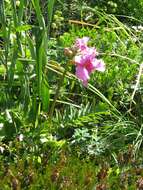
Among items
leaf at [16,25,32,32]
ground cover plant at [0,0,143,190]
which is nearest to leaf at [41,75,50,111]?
ground cover plant at [0,0,143,190]

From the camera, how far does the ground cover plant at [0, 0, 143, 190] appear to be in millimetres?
2566

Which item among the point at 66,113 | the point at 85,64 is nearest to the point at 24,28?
the point at 85,64

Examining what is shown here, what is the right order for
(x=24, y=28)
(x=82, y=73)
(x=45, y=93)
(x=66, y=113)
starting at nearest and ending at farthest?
1. (x=82, y=73)
2. (x=24, y=28)
3. (x=45, y=93)
4. (x=66, y=113)

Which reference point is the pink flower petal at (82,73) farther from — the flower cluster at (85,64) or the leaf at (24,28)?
the leaf at (24,28)

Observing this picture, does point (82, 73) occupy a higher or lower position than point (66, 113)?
higher

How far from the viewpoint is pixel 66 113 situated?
3.09 meters

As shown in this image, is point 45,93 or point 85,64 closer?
point 85,64

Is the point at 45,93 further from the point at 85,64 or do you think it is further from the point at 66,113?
the point at 85,64

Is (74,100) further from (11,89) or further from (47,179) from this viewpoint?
(47,179)

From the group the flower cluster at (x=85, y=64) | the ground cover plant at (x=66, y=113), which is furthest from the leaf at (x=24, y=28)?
the flower cluster at (x=85, y=64)

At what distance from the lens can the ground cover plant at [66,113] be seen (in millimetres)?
2566

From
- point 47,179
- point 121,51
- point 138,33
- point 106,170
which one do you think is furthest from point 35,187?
point 138,33

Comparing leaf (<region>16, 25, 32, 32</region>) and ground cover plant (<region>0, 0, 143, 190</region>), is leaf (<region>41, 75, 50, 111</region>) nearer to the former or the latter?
ground cover plant (<region>0, 0, 143, 190</region>)

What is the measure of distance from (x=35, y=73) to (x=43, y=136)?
33 centimetres
